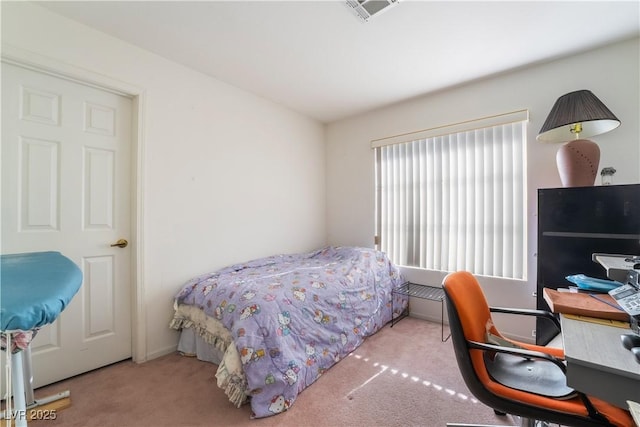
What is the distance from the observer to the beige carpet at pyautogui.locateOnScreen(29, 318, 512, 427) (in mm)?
1519

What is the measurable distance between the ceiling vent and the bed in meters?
1.98

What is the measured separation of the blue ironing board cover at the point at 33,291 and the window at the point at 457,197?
295cm

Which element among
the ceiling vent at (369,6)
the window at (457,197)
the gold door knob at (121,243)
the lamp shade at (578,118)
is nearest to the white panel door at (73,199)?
the gold door knob at (121,243)

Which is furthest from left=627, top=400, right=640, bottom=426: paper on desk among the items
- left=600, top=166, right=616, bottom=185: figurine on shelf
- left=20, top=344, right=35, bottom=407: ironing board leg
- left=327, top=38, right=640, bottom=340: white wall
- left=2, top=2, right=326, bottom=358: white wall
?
left=2, top=2, right=326, bottom=358: white wall

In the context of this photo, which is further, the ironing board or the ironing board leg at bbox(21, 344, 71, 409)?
the ironing board leg at bbox(21, 344, 71, 409)

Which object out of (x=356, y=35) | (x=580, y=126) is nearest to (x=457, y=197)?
(x=580, y=126)

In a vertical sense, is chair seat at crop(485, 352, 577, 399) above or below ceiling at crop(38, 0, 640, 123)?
below

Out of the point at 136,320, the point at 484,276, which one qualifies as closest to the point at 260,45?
the point at 136,320

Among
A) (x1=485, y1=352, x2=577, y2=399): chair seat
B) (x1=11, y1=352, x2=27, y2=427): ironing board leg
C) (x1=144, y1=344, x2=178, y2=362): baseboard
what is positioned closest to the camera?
(x1=11, y1=352, x2=27, y2=427): ironing board leg

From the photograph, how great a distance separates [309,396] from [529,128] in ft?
9.46

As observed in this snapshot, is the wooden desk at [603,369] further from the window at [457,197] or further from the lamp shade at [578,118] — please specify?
the window at [457,197]

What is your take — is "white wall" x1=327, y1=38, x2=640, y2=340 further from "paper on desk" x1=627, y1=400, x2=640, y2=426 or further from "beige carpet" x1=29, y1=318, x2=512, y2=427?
"paper on desk" x1=627, y1=400, x2=640, y2=426

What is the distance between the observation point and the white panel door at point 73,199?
172cm

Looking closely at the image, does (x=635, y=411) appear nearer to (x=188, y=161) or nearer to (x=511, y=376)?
(x=511, y=376)
